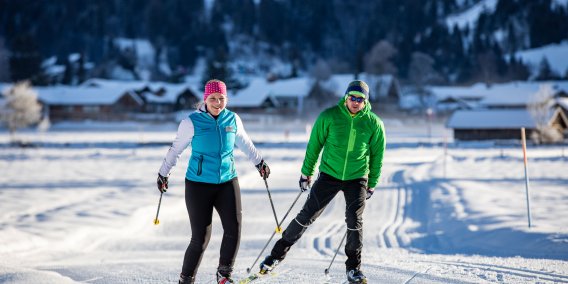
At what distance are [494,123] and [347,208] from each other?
139 feet

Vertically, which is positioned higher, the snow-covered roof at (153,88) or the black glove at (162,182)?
the snow-covered roof at (153,88)

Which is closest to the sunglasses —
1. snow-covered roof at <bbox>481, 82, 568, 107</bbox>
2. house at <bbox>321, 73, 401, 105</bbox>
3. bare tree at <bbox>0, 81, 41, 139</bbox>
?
bare tree at <bbox>0, 81, 41, 139</bbox>

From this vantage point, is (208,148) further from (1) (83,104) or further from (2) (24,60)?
(2) (24,60)

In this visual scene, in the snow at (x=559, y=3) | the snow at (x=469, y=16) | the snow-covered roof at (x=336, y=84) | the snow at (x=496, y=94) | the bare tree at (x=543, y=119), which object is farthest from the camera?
the snow at (x=469, y=16)

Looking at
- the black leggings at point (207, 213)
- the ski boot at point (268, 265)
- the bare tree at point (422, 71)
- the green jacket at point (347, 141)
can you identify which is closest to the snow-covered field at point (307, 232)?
the ski boot at point (268, 265)

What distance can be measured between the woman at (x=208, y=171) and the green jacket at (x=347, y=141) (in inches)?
32.3

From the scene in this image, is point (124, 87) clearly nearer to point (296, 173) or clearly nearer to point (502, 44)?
point (296, 173)

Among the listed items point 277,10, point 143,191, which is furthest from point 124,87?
point 277,10

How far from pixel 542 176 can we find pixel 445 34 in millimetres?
123632

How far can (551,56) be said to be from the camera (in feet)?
431

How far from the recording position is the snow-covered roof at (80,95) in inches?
2758

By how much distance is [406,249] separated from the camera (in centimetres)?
875

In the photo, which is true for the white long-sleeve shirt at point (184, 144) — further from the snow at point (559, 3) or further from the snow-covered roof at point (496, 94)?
the snow at point (559, 3)

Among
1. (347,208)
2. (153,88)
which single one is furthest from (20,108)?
(347,208)
